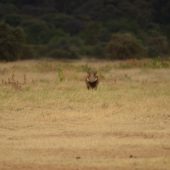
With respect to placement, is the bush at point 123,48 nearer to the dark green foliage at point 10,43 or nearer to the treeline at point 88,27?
the treeline at point 88,27

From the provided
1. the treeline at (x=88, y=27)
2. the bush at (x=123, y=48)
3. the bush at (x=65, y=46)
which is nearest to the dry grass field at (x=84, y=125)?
the bush at (x=123, y=48)

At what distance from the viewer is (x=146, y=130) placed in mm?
10922

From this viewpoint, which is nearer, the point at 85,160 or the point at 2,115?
the point at 85,160

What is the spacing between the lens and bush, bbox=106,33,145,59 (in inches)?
1173

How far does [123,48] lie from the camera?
97.3 feet

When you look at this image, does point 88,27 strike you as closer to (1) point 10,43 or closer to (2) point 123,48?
(2) point 123,48

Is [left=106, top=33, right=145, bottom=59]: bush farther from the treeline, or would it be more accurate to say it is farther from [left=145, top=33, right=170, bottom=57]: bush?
[left=145, top=33, right=170, bottom=57]: bush

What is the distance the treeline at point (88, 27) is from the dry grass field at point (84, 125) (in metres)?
11.9

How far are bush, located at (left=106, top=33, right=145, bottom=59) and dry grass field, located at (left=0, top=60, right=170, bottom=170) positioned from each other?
11.2 meters

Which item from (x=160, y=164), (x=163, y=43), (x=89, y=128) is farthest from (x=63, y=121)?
(x=163, y=43)

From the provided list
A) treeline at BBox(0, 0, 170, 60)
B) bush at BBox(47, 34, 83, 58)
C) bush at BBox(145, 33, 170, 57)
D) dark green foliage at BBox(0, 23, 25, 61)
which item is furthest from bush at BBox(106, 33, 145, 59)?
dark green foliage at BBox(0, 23, 25, 61)

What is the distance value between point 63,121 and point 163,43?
23125mm

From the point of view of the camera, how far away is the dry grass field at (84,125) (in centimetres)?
906

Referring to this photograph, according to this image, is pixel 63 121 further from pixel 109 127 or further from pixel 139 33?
pixel 139 33
